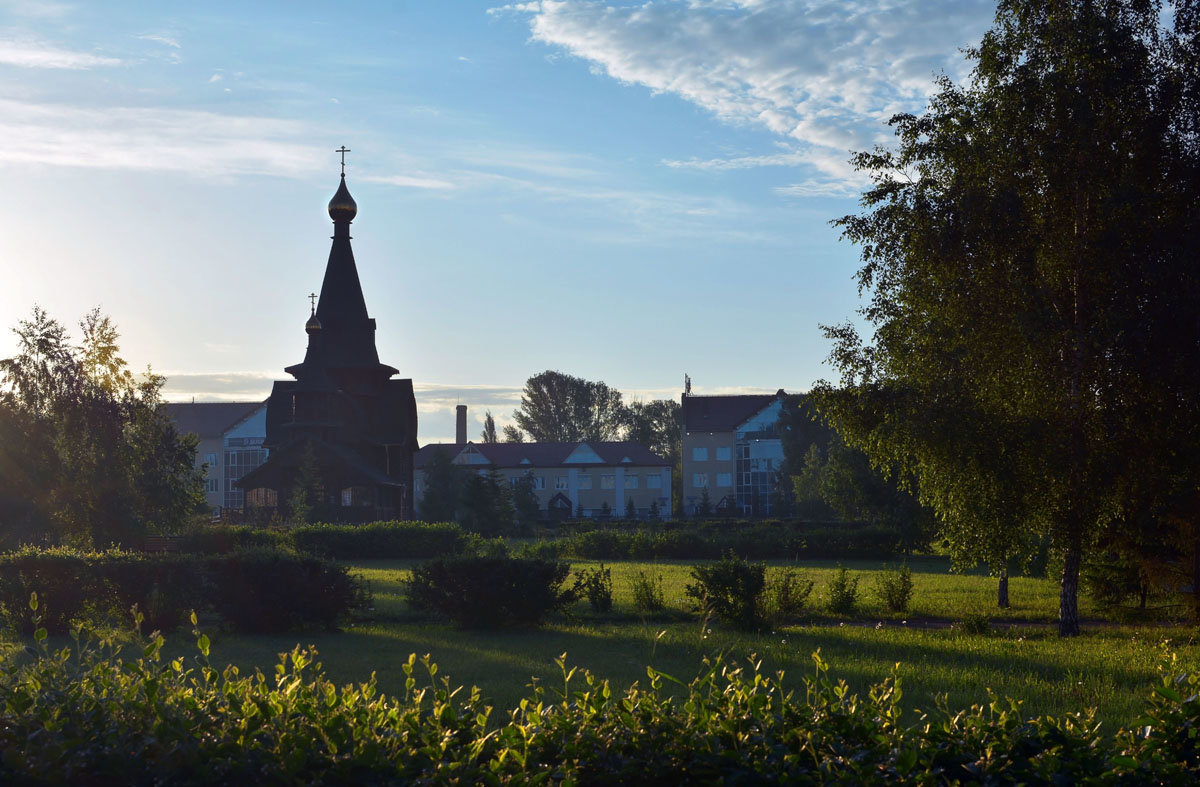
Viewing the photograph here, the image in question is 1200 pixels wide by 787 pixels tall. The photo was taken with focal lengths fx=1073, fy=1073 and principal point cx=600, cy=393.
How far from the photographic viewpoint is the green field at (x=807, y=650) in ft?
35.3

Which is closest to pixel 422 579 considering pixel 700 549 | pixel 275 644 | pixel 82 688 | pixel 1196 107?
pixel 275 644

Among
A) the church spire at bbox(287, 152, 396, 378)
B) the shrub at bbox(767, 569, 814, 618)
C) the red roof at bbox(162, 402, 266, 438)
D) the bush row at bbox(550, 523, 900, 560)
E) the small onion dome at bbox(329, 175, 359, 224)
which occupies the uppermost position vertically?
the small onion dome at bbox(329, 175, 359, 224)

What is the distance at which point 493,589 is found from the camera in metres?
16.5

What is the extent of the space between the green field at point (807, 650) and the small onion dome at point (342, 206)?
37617mm

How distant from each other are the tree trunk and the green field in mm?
248

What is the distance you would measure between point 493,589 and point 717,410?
73169 millimetres

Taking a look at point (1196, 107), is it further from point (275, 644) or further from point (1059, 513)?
point (275, 644)

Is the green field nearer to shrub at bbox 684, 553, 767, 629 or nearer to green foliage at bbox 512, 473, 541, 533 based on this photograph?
shrub at bbox 684, 553, 767, 629

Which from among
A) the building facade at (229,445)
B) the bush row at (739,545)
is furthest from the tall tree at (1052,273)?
the building facade at (229,445)

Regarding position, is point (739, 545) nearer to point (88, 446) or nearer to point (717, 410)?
point (88, 446)

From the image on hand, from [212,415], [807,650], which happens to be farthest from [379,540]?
[212,415]

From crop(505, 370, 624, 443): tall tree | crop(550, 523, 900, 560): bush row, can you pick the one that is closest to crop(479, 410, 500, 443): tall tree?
crop(505, 370, 624, 443): tall tree

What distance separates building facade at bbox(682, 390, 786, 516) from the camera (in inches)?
3312

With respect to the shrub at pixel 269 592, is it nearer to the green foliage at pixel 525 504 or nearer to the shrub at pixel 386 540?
the shrub at pixel 386 540
